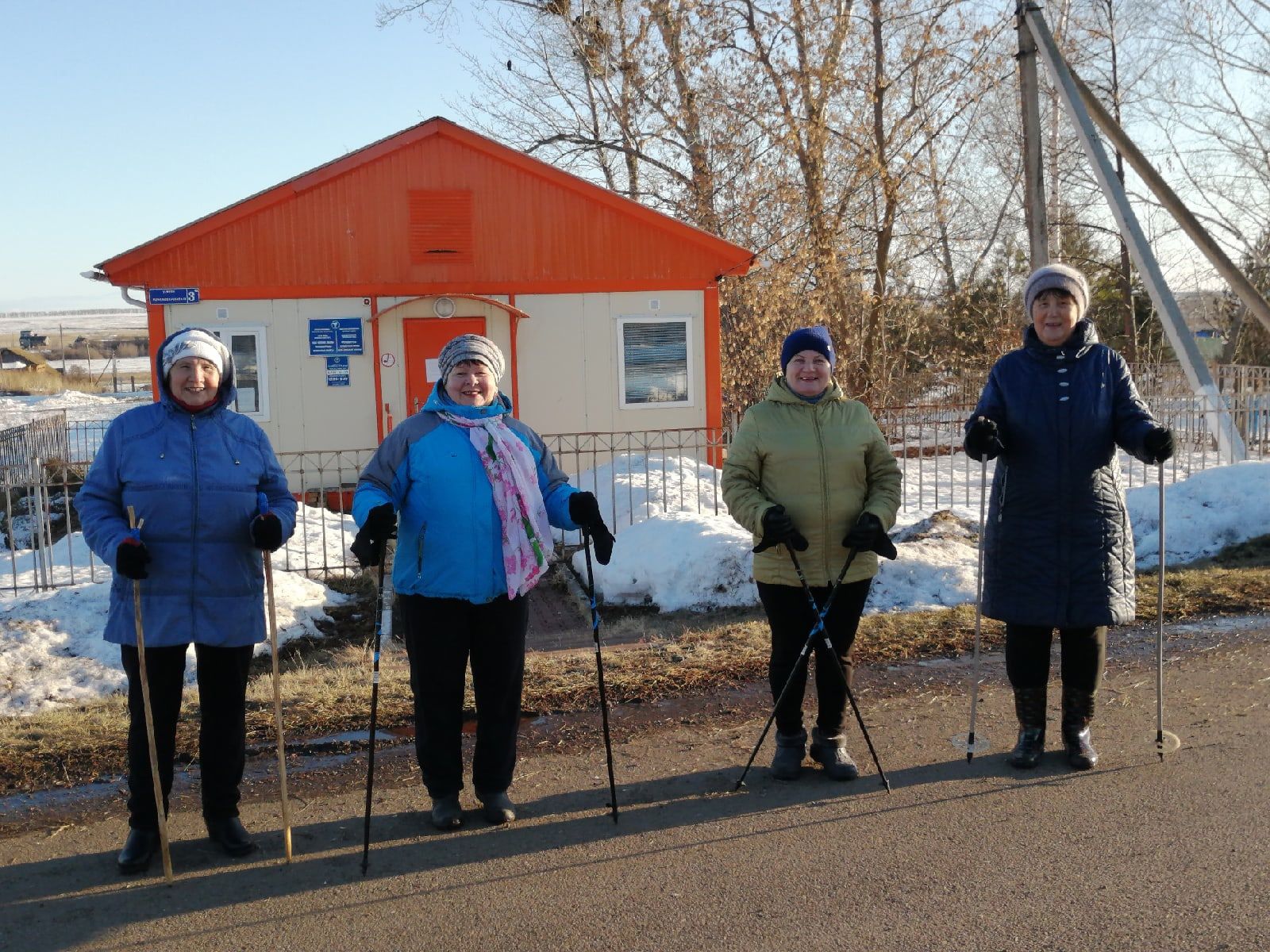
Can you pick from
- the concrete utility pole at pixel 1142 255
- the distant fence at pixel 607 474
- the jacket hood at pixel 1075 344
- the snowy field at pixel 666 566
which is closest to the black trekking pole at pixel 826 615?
the jacket hood at pixel 1075 344

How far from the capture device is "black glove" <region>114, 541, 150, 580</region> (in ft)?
11.8

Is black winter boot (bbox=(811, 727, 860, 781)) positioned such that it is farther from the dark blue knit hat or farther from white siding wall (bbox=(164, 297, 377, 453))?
white siding wall (bbox=(164, 297, 377, 453))

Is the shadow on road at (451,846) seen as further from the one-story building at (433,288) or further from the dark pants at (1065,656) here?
the one-story building at (433,288)

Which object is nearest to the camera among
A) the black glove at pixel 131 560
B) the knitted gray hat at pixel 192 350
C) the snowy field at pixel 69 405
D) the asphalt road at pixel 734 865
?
the asphalt road at pixel 734 865

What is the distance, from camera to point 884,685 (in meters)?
5.62

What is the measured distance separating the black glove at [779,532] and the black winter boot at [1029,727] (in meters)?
1.19

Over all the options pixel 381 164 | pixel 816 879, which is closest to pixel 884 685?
pixel 816 879

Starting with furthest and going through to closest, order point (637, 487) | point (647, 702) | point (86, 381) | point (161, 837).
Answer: point (86, 381)
point (637, 487)
point (647, 702)
point (161, 837)

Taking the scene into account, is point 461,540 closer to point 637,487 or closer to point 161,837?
point 161,837

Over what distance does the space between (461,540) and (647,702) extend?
5.96 ft

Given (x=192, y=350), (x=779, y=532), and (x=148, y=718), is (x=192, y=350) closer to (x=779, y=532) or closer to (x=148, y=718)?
(x=148, y=718)

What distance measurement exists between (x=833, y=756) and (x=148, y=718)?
255 cm

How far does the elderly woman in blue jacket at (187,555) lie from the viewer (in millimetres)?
3797

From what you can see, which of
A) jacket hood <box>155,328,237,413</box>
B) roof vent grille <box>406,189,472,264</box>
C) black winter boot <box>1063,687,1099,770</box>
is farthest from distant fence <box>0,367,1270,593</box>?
black winter boot <box>1063,687,1099,770</box>
